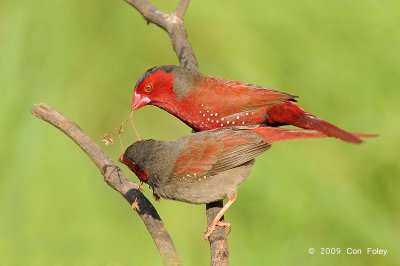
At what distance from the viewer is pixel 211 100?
6707mm

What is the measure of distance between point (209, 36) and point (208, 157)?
4.38 m

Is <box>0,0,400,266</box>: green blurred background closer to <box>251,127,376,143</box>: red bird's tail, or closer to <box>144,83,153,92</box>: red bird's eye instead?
<box>144,83,153,92</box>: red bird's eye

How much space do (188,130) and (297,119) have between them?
11.1ft

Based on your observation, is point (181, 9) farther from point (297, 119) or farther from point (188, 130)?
point (188, 130)

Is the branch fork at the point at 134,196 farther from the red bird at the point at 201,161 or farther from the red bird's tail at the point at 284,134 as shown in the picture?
the red bird's tail at the point at 284,134

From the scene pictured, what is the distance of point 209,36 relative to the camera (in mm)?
10664

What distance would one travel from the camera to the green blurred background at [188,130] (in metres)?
8.99

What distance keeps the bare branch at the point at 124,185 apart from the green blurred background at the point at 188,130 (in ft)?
7.71

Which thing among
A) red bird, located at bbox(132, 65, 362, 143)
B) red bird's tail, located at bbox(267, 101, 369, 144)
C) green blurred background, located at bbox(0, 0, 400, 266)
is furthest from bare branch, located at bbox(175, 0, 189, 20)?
green blurred background, located at bbox(0, 0, 400, 266)

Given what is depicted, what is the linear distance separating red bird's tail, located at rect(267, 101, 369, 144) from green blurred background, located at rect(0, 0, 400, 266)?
2.30 metres

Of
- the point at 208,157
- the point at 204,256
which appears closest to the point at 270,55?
the point at 204,256

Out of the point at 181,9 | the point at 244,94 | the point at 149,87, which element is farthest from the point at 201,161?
the point at 181,9

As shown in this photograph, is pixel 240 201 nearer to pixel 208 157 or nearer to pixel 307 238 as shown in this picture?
pixel 307 238
